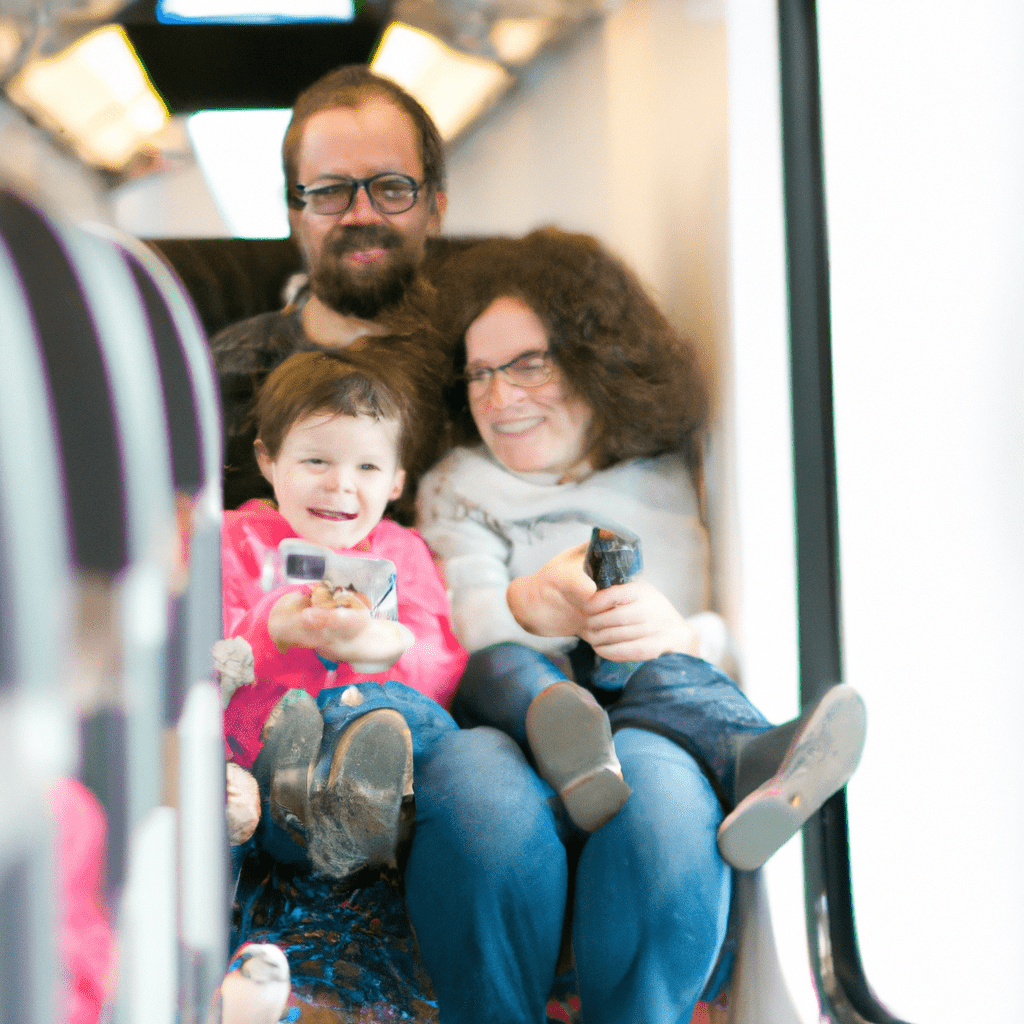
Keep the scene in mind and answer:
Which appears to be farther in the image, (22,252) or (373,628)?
(373,628)

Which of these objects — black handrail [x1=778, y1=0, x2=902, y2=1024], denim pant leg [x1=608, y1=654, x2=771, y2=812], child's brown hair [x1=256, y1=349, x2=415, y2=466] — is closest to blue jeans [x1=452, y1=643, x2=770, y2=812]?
denim pant leg [x1=608, y1=654, x2=771, y2=812]

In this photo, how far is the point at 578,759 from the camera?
0.75m

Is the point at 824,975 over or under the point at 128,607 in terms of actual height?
under

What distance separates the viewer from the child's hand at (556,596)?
0.85 metres

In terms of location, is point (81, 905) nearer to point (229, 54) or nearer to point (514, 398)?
point (514, 398)

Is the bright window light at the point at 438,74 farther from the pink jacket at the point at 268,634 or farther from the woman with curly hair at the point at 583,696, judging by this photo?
the pink jacket at the point at 268,634

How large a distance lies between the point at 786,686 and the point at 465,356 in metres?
0.44

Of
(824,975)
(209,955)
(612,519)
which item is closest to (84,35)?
(612,519)

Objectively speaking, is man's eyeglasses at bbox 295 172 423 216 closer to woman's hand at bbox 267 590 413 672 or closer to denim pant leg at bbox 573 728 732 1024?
woman's hand at bbox 267 590 413 672

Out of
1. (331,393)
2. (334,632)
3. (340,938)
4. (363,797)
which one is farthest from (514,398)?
(340,938)

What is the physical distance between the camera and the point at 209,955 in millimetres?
680

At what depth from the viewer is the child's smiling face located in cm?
82

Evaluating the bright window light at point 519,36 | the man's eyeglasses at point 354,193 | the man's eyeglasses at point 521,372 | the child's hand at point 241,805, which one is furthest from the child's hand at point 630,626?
the bright window light at point 519,36

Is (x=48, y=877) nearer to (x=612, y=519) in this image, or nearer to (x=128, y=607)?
(x=128, y=607)
